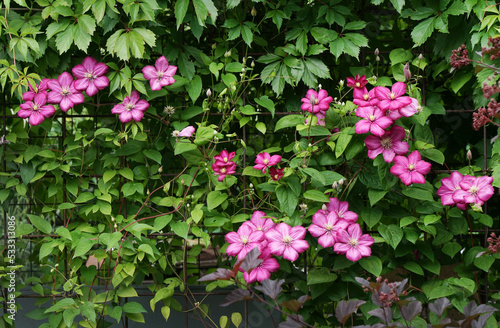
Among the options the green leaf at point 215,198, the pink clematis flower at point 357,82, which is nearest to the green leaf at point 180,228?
the green leaf at point 215,198

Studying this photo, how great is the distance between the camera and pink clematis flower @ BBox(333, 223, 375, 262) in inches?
67.3

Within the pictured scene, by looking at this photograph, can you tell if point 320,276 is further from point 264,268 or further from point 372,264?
point 264,268

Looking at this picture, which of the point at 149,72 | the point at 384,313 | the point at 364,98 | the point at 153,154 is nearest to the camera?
the point at 384,313

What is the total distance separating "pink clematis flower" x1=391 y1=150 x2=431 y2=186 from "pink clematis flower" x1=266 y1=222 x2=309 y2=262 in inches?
14.6

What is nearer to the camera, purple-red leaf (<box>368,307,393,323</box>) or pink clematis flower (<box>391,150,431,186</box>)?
purple-red leaf (<box>368,307,393,323</box>)

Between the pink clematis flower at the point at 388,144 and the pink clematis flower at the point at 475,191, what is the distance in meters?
0.23

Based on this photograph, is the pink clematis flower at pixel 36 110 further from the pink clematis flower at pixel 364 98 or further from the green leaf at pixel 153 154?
the pink clematis flower at pixel 364 98

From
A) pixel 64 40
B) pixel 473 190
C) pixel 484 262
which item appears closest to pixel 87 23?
pixel 64 40

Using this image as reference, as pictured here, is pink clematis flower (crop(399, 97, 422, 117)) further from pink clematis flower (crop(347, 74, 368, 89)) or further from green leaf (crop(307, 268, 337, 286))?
green leaf (crop(307, 268, 337, 286))

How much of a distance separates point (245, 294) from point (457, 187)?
0.90m

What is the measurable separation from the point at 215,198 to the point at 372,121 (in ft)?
2.05

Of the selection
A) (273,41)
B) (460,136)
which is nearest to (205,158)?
(273,41)

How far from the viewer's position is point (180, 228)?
1908 mm

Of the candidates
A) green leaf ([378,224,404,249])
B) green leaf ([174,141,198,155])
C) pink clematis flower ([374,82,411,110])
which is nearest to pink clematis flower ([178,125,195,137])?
green leaf ([174,141,198,155])
